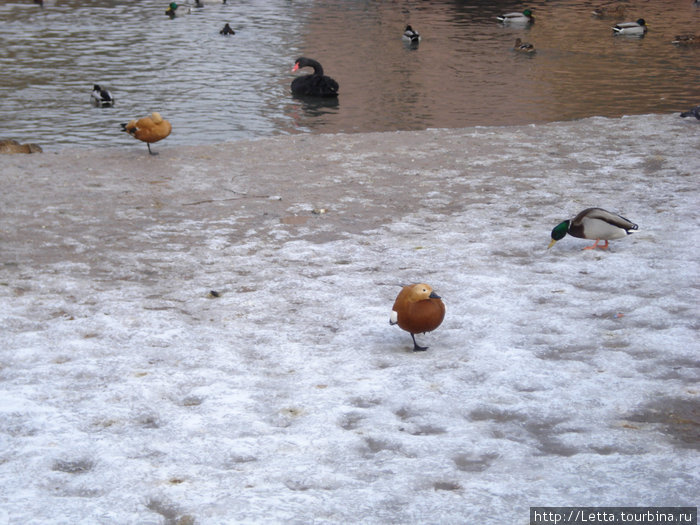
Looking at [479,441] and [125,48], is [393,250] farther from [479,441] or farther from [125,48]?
[125,48]

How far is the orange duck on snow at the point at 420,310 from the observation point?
547 centimetres

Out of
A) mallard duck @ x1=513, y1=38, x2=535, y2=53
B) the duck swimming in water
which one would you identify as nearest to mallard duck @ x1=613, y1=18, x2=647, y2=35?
mallard duck @ x1=513, y1=38, x2=535, y2=53

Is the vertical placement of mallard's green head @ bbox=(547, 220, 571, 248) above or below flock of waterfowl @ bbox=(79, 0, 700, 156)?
below

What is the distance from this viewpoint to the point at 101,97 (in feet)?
54.1

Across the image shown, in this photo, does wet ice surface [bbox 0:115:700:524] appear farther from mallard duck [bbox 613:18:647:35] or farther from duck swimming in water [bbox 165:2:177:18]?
duck swimming in water [bbox 165:2:177:18]

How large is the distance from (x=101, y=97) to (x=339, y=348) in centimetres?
1280

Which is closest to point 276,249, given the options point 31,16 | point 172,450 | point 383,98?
point 172,450

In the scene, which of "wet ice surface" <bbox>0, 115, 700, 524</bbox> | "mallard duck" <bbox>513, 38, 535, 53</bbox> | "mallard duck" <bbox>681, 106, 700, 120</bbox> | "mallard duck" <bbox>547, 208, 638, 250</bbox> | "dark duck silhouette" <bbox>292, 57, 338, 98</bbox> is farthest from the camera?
"mallard duck" <bbox>513, 38, 535, 53</bbox>

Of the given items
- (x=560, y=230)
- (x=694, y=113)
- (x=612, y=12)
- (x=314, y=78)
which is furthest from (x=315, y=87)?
(x=612, y=12)

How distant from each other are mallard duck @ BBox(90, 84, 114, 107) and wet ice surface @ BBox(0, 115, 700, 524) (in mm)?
5957

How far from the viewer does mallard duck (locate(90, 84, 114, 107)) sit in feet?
53.9

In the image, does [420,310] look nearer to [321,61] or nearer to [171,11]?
[321,61]

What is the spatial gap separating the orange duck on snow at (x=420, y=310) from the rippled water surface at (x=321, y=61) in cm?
953

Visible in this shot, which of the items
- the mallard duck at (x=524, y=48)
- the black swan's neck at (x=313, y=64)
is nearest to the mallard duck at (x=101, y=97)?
the black swan's neck at (x=313, y=64)
